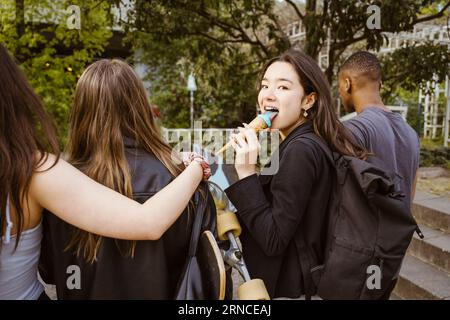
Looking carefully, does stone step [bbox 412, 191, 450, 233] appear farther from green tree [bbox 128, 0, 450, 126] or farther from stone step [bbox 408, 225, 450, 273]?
green tree [bbox 128, 0, 450, 126]

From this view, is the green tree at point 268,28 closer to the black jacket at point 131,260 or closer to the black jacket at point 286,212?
the black jacket at point 286,212

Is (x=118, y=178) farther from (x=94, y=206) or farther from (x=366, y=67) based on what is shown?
(x=366, y=67)

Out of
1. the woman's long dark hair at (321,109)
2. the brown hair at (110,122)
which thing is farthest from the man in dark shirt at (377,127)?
the brown hair at (110,122)

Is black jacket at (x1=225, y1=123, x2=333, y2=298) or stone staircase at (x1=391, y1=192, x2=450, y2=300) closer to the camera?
black jacket at (x1=225, y1=123, x2=333, y2=298)

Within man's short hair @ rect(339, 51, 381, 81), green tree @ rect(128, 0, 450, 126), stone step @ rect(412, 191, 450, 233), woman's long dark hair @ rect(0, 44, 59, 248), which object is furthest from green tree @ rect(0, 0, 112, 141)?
woman's long dark hair @ rect(0, 44, 59, 248)

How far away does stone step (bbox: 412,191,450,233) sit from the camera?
4.29 metres

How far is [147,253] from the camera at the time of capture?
1425 mm

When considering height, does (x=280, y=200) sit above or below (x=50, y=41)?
below

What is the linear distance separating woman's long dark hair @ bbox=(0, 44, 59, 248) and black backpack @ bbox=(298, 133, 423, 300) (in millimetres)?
985

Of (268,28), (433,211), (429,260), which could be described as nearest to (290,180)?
(429,260)

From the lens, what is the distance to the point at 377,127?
2277 mm

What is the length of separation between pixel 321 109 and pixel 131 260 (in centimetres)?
93

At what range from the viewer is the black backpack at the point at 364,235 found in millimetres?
1441
